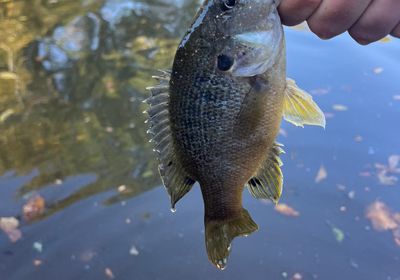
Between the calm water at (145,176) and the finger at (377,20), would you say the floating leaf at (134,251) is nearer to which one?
the calm water at (145,176)

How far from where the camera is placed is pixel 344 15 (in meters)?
1.69

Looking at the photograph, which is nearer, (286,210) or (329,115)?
(286,210)

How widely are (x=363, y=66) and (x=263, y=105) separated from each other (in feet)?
18.2

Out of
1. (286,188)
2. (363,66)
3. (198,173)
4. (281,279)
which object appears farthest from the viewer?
(363,66)

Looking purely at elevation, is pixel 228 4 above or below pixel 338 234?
above

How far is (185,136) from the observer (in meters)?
1.69

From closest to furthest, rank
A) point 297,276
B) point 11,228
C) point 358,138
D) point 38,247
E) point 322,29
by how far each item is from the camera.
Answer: point 322,29
point 297,276
point 38,247
point 11,228
point 358,138

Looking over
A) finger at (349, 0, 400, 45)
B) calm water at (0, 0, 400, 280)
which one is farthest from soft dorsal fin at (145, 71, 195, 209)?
calm water at (0, 0, 400, 280)

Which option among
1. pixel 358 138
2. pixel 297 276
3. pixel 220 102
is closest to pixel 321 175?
pixel 358 138

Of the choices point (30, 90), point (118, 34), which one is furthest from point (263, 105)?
point (118, 34)

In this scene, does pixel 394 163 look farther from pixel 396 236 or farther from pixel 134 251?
pixel 134 251

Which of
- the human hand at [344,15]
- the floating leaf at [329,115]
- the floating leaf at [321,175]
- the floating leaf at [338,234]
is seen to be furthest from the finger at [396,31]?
the floating leaf at [329,115]

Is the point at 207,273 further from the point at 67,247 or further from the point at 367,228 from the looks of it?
the point at 367,228

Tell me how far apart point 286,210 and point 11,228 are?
7.89 feet
